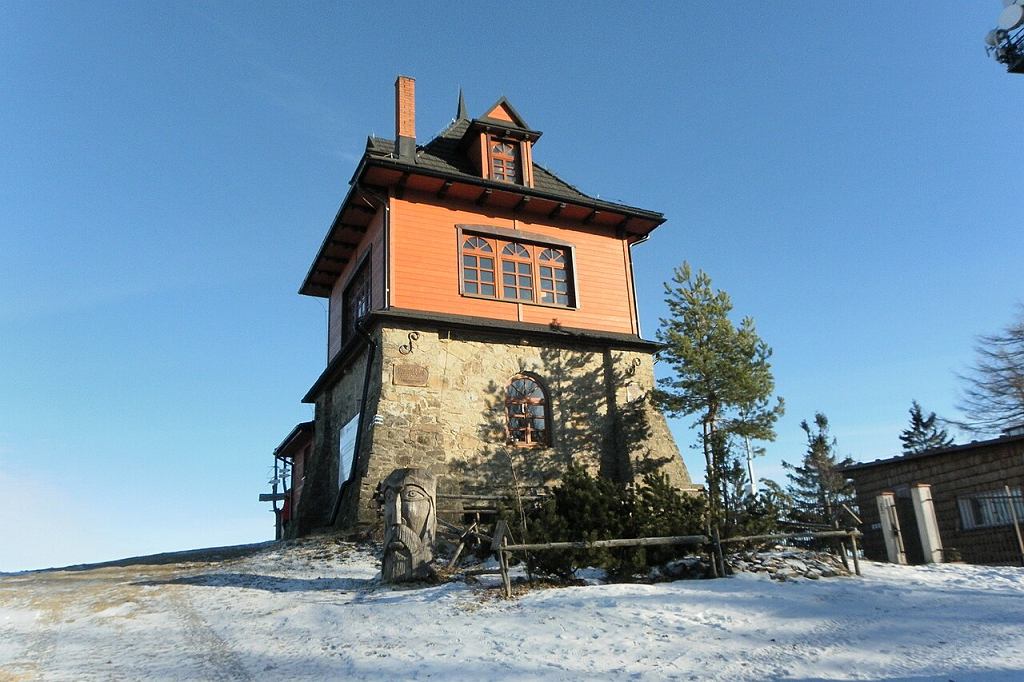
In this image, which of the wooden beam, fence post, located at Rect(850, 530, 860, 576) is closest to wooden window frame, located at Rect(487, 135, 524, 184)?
the wooden beam

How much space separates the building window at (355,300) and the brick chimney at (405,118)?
2931mm

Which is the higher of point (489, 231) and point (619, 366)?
point (489, 231)

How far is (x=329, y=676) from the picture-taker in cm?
699

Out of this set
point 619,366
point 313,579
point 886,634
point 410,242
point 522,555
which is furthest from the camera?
point 619,366

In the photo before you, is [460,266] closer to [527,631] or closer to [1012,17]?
[527,631]

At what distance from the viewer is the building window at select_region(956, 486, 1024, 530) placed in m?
17.0

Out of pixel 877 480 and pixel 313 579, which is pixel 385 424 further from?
pixel 877 480

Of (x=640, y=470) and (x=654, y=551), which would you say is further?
→ (x=640, y=470)

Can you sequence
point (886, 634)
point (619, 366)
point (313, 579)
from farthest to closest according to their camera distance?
point (619, 366) < point (313, 579) < point (886, 634)

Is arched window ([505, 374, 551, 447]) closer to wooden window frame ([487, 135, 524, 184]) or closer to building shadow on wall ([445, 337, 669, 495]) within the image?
building shadow on wall ([445, 337, 669, 495])

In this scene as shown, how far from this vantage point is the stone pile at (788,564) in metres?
11.2

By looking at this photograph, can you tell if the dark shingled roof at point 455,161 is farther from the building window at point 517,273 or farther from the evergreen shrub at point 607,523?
the evergreen shrub at point 607,523

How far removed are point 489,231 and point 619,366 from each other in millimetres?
4740

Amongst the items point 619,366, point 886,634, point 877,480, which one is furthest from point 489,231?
point 886,634
